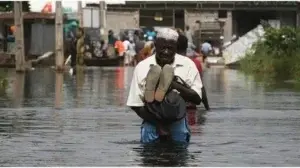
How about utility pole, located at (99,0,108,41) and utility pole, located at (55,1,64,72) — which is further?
utility pole, located at (99,0,108,41)

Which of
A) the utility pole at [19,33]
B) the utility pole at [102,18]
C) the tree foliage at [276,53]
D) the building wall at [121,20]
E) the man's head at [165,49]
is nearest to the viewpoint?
the man's head at [165,49]

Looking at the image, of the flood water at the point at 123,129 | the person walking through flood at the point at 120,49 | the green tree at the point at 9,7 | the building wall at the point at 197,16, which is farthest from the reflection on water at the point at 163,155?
the building wall at the point at 197,16

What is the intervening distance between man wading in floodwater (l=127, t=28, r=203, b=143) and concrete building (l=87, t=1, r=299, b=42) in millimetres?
47409

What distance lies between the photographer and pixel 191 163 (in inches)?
428

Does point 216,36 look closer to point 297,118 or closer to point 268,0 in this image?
point 268,0

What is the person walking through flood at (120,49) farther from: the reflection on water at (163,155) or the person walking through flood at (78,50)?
the reflection on water at (163,155)

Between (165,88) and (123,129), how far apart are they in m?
4.33

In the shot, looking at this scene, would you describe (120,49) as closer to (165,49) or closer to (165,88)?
(165,49)

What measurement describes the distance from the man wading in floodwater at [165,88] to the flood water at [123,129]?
0.44 m

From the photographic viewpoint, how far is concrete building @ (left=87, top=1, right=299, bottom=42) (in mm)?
59125

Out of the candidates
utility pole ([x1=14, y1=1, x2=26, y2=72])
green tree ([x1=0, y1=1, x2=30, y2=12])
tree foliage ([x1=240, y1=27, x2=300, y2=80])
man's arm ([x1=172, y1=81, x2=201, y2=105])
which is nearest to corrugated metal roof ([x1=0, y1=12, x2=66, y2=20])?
green tree ([x1=0, y1=1, x2=30, y2=12])

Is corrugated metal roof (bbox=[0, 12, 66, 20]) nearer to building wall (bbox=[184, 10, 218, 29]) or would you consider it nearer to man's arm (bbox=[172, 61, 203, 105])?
building wall (bbox=[184, 10, 218, 29])

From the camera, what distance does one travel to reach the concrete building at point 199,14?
59125 millimetres

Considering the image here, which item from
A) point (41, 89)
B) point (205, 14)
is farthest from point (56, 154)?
point (205, 14)
